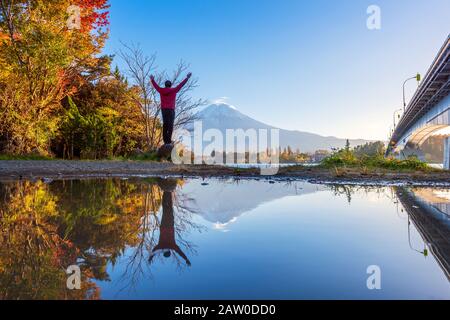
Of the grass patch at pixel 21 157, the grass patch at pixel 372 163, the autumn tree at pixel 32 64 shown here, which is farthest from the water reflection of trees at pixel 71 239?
the autumn tree at pixel 32 64

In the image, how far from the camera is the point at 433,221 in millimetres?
3031

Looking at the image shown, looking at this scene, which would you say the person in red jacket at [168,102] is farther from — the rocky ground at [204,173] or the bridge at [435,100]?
the bridge at [435,100]

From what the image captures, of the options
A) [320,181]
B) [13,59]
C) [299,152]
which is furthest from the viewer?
[299,152]

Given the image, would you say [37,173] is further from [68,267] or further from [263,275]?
[263,275]

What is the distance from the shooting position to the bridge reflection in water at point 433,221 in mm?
2074

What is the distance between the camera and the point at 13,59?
12.6 m

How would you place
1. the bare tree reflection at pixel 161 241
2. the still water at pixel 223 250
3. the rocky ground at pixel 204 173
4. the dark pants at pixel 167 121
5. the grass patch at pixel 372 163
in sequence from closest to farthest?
the still water at pixel 223 250 < the bare tree reflection at pixel 161 241 < the rocky ground at pixel 204 173 < the grass patch at pixel 372 163 < the dark pants at pixel 167 121

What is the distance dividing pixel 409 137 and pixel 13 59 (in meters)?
32.4

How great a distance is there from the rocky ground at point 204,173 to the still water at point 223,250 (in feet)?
13.2

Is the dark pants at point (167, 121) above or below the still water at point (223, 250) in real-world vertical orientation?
above

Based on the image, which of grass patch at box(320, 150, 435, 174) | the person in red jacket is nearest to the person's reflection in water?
grass patch at box(320, 150, 435, 174)

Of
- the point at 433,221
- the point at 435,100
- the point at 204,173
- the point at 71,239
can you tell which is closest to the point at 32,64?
the point at 204,173
